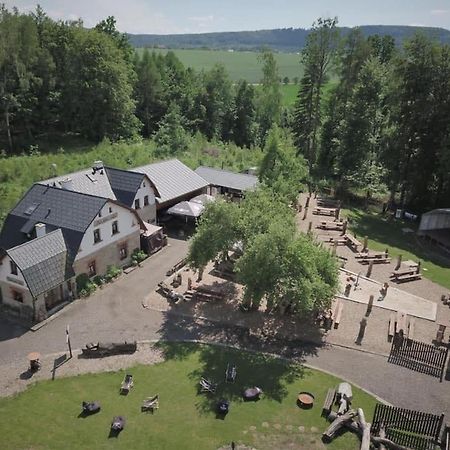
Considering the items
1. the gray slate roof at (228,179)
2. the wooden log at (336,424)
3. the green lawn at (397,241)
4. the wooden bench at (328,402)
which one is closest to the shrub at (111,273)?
the wooden bench at (328,402)

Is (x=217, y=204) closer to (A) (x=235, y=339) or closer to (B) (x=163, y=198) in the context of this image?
(A) (x=235, y=339)

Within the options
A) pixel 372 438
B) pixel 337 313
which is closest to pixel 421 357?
pixel 337 313

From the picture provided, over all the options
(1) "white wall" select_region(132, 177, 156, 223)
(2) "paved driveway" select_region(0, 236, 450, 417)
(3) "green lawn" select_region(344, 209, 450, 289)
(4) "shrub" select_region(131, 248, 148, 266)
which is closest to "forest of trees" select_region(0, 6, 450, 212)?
(3) "green lawn" select_region(344, 209, 450, 289)

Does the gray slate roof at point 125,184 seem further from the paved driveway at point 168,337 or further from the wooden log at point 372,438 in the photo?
the wooden log at point 372,438

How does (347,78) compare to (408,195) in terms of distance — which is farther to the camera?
(347,78)

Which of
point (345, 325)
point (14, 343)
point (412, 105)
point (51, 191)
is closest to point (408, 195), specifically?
point (412, 105)

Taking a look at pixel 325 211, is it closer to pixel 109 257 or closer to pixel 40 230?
pixel 109 257

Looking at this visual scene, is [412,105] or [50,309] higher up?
[412,105]
